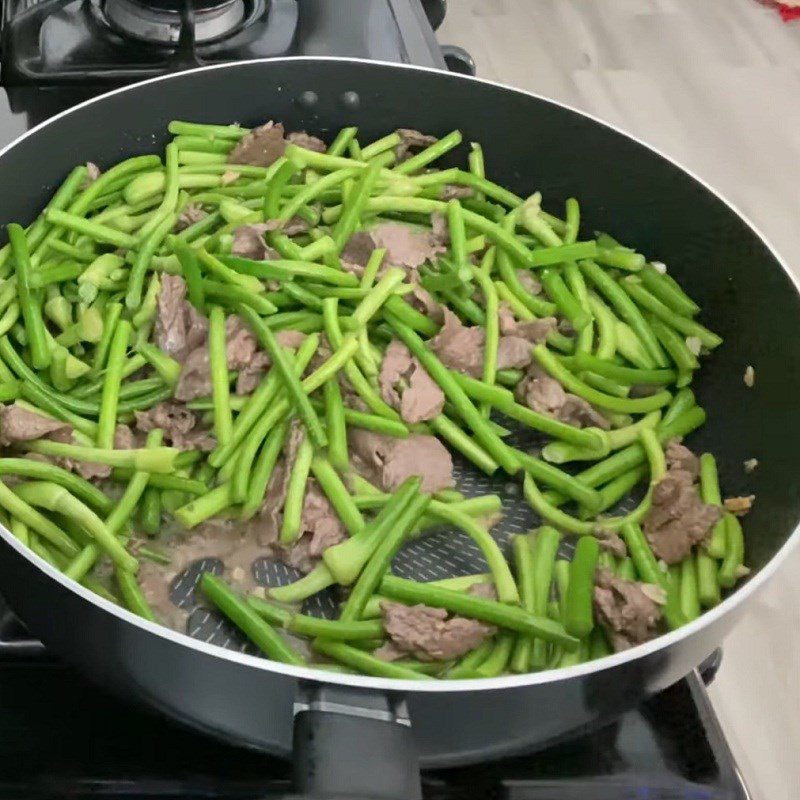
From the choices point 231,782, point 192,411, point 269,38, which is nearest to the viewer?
point 231,782

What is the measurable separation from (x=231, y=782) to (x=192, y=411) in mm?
330

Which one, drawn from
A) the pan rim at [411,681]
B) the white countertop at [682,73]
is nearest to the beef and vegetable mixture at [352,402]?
the pan rim at [411,681]

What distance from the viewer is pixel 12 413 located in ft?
2.46

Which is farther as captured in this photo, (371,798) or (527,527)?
(527,527)

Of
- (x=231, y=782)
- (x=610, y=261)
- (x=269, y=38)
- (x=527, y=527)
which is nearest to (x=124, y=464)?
(x=231, y=782)

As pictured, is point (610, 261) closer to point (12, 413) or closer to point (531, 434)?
point (531, 434)

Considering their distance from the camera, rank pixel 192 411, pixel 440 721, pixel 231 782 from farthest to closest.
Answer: pixel 192 411 → pixel 231 782 → pixel 440 721

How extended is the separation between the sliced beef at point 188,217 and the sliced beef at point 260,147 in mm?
94

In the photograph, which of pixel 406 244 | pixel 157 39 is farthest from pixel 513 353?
pixel 157 39

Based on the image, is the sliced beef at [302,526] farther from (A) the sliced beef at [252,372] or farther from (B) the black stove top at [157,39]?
(B) the black stove top at [157,39]

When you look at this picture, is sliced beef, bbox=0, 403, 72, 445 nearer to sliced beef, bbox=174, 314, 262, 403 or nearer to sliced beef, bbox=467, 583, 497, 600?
sliced beef, bbox=174, 314, 262, 403

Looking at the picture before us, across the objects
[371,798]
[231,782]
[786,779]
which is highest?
[371,798]

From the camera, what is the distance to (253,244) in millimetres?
921

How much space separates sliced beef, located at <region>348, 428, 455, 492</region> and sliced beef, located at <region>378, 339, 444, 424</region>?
0.08 feet
